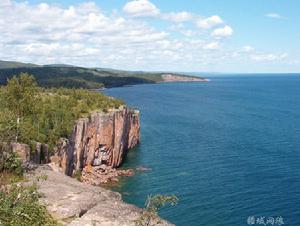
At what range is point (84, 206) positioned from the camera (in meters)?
33.4

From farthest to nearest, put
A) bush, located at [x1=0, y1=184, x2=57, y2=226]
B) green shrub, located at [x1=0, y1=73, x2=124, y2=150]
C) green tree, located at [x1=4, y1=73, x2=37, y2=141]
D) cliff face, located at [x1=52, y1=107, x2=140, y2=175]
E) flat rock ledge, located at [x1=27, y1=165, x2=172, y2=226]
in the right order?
cliff face, located at [x1=52, y1=107, x2=140, y2=175]
green tree, located at [x1=4, y1=73, x2=37, y2=141]
green shrub, located at [x1=0, y1=73, x2=124, y2=150]
flat rock ledge, located at [x1=27, y1=165, x2=172, y2=226]
bush, located at [x1=0, y1=184, x2=57, y2=226]

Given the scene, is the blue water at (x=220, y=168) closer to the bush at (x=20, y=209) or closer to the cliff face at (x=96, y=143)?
the cliff face at (x=96, y=143)

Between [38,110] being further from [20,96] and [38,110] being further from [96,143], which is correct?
[20,96]

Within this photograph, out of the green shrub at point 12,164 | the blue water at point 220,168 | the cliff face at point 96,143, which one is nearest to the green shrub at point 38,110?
the green shrub at point 12,164

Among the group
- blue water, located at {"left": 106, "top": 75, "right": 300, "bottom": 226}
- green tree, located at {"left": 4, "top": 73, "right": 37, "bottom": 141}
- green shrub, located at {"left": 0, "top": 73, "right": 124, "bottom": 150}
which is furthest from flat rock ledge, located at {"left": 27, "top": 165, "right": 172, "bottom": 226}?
blue water, located at {"left": 106, "top": 75, "right": 300, "bottom": 226}

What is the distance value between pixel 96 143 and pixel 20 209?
238ft

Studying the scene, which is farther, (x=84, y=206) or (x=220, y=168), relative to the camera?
(x=220, y=168)

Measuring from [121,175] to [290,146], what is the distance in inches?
1735

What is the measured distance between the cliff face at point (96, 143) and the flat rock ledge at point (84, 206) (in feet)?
112

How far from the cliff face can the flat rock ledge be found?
1347 inches

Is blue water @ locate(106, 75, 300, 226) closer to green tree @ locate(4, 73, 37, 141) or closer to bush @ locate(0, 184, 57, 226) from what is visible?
green tree @ locate(4, 73, 37, 141)

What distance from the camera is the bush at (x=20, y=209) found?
1988cm

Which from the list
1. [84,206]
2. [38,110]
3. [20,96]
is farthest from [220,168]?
[84,206]

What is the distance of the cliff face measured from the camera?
260 ft
